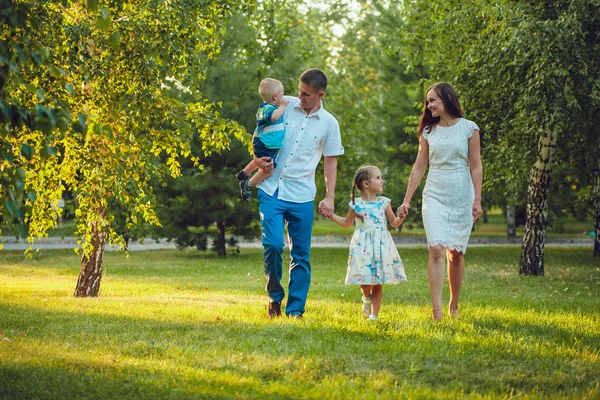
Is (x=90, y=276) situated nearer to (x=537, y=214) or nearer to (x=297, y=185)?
(x=297, y=185)

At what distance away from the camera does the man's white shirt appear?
6.93m

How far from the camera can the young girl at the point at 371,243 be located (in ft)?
23.0

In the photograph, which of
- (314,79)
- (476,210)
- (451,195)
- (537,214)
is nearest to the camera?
(314,79)

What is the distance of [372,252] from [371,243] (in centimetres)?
9

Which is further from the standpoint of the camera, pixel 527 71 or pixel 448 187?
pixel 527 71

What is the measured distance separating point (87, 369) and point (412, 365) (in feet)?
6.97

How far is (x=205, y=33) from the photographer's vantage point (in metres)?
9.20

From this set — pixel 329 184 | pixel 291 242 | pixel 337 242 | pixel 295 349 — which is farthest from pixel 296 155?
pixel 337 242

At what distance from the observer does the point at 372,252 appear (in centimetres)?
707

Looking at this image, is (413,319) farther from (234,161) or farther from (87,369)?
(234,161)

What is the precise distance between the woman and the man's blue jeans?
3.17 feet

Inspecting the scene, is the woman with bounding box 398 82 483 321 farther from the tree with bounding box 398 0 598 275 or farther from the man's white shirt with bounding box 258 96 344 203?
the tree with bounding box 398 0 598 275

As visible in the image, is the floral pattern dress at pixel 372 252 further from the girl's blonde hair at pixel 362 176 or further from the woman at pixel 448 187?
the woman at pixel 448 187

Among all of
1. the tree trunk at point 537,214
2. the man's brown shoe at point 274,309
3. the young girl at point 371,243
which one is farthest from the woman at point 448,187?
the tree trunk at point 537,214
